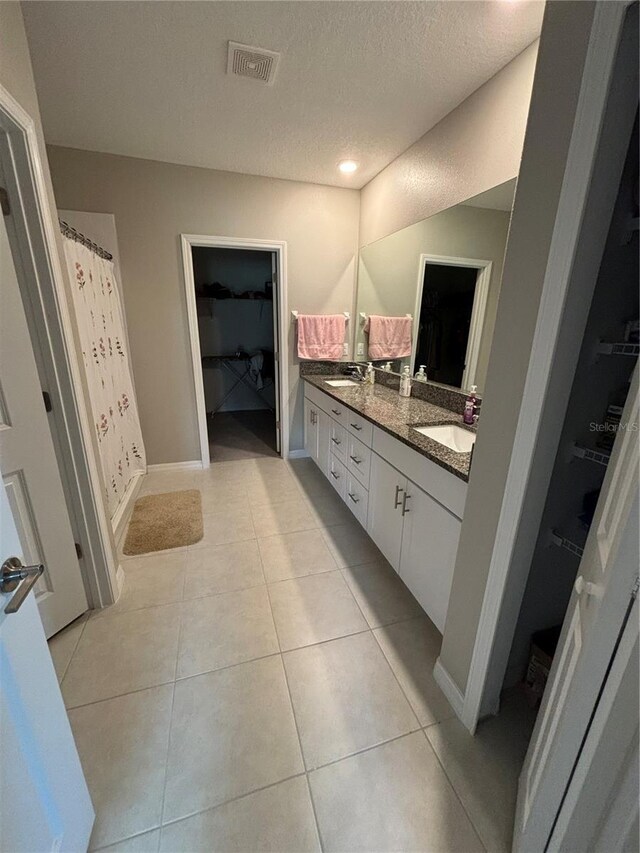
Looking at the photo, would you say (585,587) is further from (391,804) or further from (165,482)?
(165,482)

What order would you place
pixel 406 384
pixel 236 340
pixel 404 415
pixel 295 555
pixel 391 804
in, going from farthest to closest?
1. pixel 236 340
2. pixel 406 384
3. pixel 295 555
4. pixel 404 415
5. pixel 391 804

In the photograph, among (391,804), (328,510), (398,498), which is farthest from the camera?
(328,510)

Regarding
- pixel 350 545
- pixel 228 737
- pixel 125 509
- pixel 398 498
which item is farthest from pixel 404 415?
pixel 125 509

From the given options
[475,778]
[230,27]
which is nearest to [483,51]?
[230,27]

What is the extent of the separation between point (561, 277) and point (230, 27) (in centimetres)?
170

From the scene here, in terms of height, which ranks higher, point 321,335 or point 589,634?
point 321,335

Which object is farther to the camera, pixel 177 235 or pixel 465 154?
pixel 177 235

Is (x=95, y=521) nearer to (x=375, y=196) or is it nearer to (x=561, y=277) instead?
(x=561, y=277)

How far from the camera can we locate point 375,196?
2.78m

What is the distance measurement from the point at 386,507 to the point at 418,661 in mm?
678

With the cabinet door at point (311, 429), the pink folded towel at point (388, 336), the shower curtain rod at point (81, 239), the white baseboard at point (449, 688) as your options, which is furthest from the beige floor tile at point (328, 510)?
the shower curtain rod at point (81, 239)

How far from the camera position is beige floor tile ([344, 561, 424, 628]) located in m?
1.67

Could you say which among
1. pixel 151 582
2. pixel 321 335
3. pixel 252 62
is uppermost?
pixel 252 62

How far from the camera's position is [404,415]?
1.96 m
